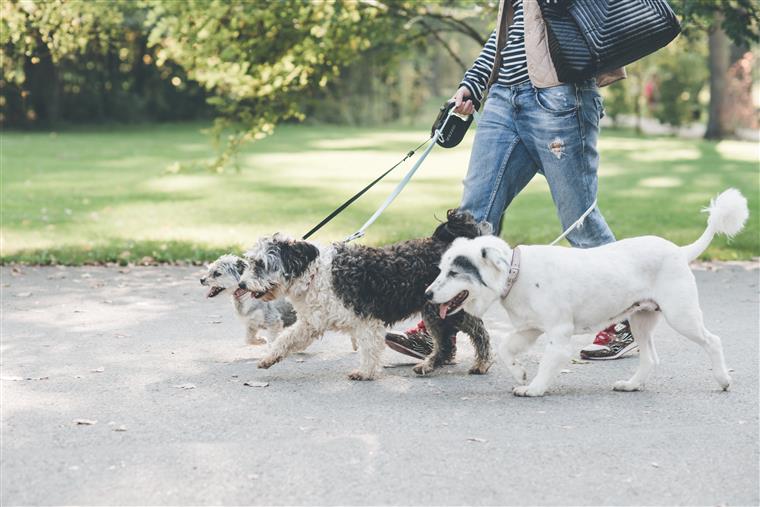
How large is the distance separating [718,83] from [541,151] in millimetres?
26376

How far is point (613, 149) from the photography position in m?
28.5

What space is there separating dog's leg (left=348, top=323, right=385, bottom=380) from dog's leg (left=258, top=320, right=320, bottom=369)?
298 millimetres

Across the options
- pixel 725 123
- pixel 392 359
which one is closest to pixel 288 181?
pixel 392 359

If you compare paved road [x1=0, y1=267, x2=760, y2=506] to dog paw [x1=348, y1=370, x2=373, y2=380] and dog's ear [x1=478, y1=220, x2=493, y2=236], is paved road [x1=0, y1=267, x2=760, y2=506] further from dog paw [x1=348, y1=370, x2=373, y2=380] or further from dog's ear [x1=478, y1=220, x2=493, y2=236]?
dog's ear [x1=478, y1=220, x2=493, y2=236]

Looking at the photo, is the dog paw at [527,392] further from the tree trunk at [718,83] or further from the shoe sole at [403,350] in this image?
the tree trunk at [718,83]

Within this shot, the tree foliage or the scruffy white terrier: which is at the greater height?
the tree foliage

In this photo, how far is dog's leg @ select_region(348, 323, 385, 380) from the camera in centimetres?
629

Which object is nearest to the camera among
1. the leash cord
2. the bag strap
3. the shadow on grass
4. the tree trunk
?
the leash cord

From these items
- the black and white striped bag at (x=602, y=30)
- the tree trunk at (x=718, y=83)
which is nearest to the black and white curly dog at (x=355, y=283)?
the black and white striped bag at (x=602, y=30)

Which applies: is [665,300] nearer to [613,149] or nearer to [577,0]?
[577,0]

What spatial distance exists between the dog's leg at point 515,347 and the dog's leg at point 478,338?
0.47 m

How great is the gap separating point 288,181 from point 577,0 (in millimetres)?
13603

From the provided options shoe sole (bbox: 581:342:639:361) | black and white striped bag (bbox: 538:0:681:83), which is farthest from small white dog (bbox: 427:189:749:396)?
black and white striped bag (bbox: 538:0:681:83)

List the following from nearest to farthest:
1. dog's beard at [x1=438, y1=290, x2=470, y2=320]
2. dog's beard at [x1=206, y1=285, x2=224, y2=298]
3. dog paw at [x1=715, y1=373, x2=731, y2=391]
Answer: dog's beard at [x1=438, y1=290, x2=470, y2=320], dog paw at [x1=715, y1=373, x2=731, y2=391], dog's beard at [x1=206, y1=285, x2=224, y2=298]
